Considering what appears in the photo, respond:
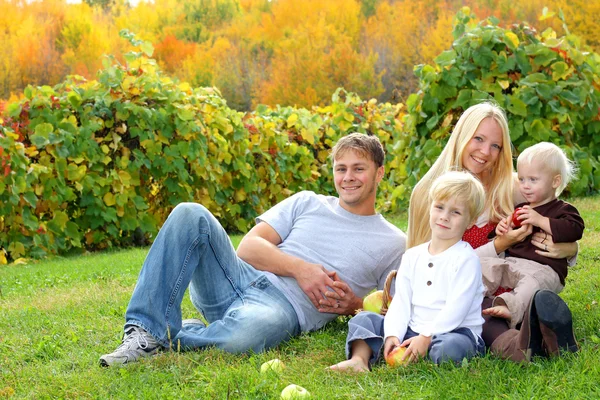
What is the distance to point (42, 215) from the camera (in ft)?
26.9

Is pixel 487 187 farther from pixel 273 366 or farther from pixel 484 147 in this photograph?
pixel 273 366

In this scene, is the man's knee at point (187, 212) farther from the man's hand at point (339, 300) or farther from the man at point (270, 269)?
the man's hand at point (339, 300)

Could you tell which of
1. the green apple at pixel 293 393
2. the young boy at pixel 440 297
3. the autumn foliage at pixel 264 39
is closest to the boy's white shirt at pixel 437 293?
the young boy at pixel 440 297

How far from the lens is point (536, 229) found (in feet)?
12.2

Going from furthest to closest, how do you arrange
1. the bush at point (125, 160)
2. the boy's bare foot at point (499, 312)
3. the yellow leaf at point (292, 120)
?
the yellow leaf at point (292, 120) < the bush at point (125, 160) < the boy's bare foot at point (499, 312)

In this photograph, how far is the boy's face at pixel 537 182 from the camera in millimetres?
3672

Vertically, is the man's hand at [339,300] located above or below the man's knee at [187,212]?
below

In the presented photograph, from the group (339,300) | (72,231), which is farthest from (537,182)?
(72,231)

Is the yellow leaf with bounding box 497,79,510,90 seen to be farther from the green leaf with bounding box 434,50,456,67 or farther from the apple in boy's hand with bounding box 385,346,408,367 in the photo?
the apple in boy's hand with bounding box 385,346,408,367

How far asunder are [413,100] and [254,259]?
4689 mm

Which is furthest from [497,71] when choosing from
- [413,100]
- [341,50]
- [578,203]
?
[341,50]

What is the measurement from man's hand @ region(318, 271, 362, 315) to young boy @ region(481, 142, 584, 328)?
68 centimetres

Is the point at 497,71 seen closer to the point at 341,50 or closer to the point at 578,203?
the point at 578,203

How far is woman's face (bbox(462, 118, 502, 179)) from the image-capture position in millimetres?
3973
